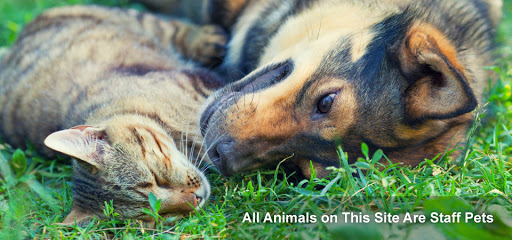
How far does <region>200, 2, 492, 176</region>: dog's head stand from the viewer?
122 inches

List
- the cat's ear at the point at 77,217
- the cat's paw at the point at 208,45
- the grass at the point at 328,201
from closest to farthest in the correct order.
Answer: the grass at the point at 328,201, the cat's ear at the point at 77,217, the cat's paw at the point at 208,45

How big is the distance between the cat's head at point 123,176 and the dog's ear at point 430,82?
1.64 m

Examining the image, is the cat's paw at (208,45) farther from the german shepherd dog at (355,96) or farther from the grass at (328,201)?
the grass at (328,201)

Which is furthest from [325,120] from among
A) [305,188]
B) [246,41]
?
[246,41]

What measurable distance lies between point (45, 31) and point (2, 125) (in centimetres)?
121

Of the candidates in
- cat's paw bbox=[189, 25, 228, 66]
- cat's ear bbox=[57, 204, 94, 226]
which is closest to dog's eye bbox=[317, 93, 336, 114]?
cat's ear bbox=[57, 204, 94, 226]

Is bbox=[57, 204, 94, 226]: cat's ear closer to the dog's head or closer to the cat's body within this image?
the cat's body

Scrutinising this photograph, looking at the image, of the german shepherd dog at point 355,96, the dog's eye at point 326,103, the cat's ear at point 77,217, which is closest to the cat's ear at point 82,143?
the cat's ear at point 77,217

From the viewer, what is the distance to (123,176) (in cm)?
343

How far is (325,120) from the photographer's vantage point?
3.16 metres

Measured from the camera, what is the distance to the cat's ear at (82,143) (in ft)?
10.5

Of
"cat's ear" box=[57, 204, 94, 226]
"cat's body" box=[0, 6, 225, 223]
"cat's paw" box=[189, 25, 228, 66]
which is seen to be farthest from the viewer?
"cat's paw" box=[189, 25, 228, 66]

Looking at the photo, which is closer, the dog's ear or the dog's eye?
the dog's ear

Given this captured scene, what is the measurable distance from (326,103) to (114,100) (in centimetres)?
207
